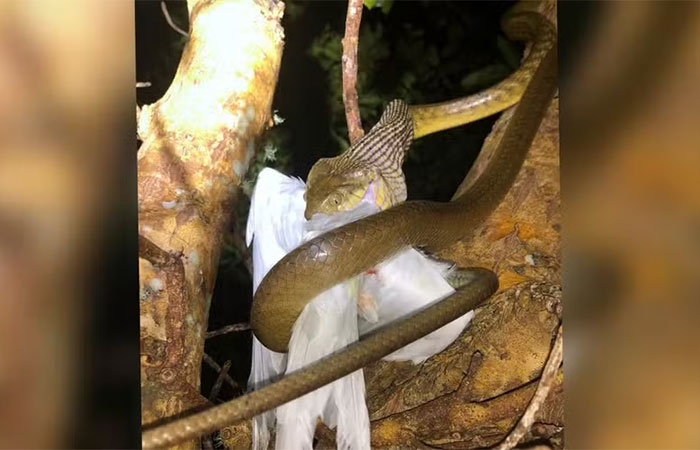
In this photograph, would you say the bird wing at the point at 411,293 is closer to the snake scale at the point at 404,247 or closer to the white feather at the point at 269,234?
the snake scale at the point at 404,247

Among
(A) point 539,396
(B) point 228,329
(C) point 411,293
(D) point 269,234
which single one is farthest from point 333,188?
(A) point 539,396

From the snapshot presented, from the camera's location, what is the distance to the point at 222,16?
4.72 feet

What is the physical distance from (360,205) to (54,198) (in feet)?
2.11

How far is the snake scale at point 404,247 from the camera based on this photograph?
1.31 meters

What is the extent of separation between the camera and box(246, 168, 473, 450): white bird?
52.9 inches

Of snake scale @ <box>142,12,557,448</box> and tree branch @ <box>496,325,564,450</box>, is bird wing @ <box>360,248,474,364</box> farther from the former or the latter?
tree branch @ <box>496,325,564,450</box>

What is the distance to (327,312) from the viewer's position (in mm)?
1342

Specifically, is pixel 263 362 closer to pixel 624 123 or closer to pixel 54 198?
pixel 54 198

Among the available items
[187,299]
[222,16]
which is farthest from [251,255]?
[222,16]

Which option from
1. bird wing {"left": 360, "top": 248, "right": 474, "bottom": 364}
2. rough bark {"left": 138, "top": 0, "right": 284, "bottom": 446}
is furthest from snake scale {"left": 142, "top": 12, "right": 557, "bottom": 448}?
rough bark {"left": 138, "top": 0, "right": 284, "bottom": 446}

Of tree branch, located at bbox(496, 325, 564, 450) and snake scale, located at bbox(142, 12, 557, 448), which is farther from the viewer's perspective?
tree branch, located at bbox(496, 325, 564, 450)

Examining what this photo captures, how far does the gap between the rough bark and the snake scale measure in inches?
4.9

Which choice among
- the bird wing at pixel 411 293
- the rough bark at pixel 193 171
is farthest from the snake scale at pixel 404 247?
the rough bark at pixel 193 171

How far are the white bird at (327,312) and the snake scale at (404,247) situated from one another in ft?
0.09
